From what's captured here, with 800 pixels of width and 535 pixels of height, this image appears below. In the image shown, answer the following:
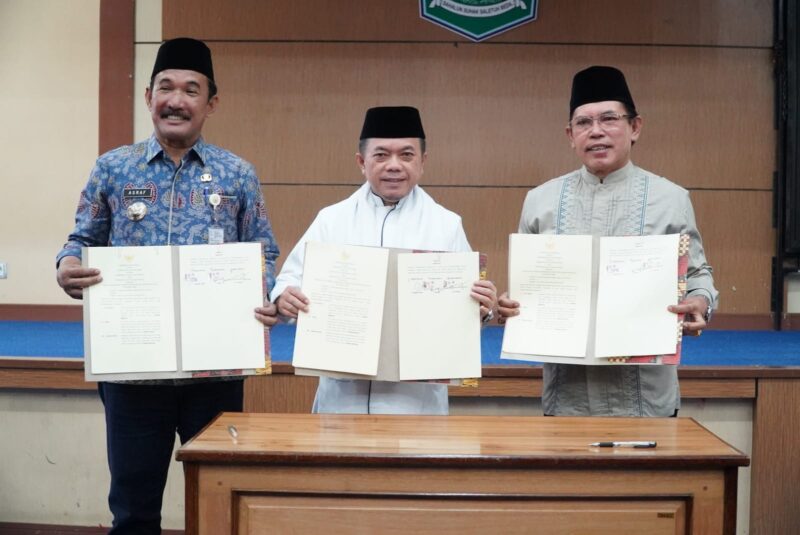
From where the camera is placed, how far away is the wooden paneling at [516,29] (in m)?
4.05

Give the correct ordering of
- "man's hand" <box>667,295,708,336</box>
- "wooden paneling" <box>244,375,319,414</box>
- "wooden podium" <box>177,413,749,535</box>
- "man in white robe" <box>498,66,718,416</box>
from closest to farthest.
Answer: "wooden podium" <box>177,413,749,535</box> < "man's hand" <box>667,295,708,336</box> < "man in white robe" <box>498,66,718,416</box> < "wooden paneling" <box>244,375,319,414</box>

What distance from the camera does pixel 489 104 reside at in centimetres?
411

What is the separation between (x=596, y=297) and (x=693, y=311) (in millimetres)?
220

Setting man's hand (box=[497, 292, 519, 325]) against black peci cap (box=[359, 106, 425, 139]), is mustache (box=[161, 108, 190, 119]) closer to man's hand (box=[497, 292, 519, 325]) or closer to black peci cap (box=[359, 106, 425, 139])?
black peci cap (box=[359, 106, 425, 139])

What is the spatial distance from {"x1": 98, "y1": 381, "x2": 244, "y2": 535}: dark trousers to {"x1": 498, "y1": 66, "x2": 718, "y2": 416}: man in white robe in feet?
2.62

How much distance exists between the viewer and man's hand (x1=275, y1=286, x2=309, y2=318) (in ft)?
5.72

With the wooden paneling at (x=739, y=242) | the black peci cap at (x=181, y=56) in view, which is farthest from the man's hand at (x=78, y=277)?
the wooden paneling at (x=739, y=242)

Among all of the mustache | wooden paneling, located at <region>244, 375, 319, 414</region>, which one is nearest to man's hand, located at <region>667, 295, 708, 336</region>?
the mustache

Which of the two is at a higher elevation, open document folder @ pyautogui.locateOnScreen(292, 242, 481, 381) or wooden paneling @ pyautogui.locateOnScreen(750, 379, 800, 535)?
open document folder @ pyautogui.locateOnScreen(292, 242, 481, 381)

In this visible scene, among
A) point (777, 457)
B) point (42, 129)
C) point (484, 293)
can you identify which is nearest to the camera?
point (484, 293)

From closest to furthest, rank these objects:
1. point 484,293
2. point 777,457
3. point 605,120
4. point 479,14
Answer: point 484,293, point 605,120, point 777,457, point 479,14

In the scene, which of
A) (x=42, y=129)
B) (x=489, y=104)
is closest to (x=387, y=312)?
(x=489, y=104)

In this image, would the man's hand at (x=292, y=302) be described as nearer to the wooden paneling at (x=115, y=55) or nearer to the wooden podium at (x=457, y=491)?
the wooden podium at (x=457, y=491)

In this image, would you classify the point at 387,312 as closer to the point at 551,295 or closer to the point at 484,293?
the point at 484,293
